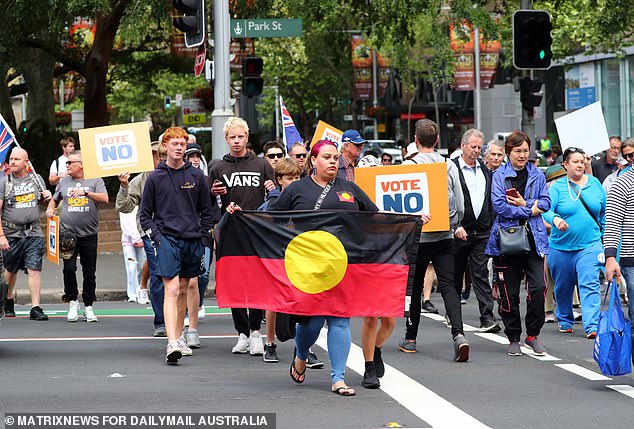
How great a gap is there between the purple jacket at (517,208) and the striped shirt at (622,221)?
5.02 ft

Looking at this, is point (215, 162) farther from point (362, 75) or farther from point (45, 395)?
point (362, 75)

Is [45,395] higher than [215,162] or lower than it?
lower

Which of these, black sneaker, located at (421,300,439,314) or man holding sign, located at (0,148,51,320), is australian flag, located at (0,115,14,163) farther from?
black sneaker, located at (421,300,439,314)

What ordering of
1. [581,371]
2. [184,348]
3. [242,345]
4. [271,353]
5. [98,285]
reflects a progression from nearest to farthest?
[581,371] < [271,353] < [184,348] < [242,345] < [98,285]

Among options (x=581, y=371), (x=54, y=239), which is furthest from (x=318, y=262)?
(x=54, y=239)

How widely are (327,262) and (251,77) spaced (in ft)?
36.7

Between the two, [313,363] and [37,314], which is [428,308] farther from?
[313,363]

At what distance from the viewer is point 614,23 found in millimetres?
23125

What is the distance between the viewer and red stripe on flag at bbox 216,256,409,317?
350 inches

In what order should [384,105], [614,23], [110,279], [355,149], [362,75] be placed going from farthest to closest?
[384,105] < [362,75] < [614,23] < [110,279] < [355,149]

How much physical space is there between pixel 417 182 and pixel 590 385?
224cm

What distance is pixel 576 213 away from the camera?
39.4 feet

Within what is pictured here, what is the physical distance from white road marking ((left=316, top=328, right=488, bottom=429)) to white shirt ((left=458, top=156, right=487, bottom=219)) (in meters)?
2.23

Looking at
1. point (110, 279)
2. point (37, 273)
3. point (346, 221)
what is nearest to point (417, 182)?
point (346, 221)
